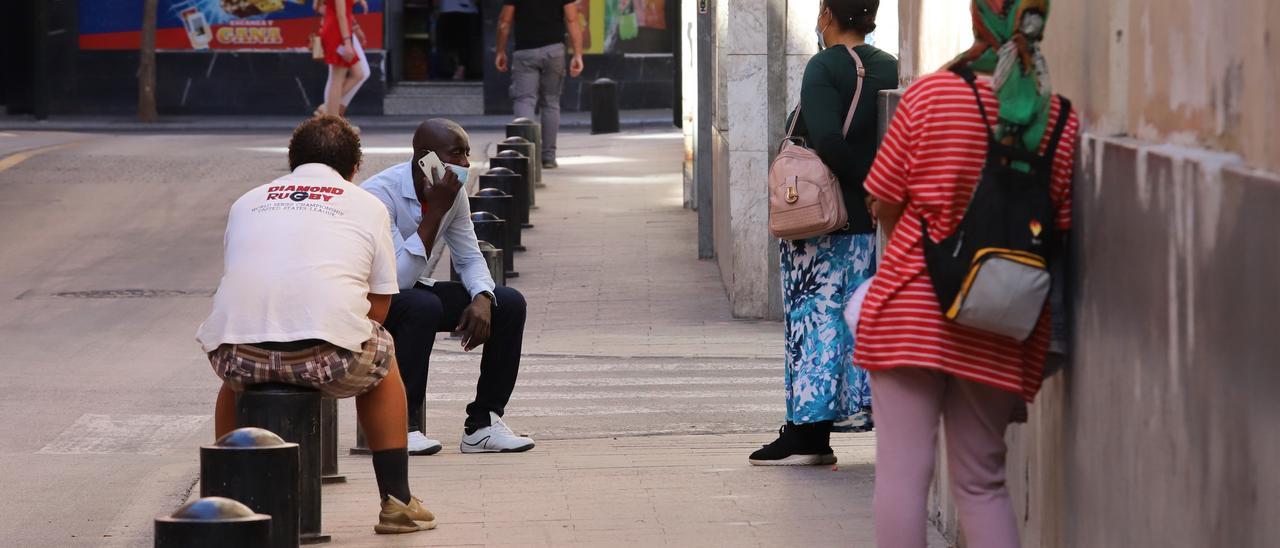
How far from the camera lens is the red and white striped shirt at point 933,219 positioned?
166 inches

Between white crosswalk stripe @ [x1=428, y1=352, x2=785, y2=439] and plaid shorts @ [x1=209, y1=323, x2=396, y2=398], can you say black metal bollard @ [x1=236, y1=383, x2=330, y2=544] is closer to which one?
plaid shorts @ [x1=209, y1=323, x2=396, y2=398]

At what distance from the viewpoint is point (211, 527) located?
409 centimetres

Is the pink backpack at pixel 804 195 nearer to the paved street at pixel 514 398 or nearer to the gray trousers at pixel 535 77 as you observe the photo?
the paved street at pixel 514 398

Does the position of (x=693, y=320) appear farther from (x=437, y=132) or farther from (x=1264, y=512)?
(x=1264, y=512)

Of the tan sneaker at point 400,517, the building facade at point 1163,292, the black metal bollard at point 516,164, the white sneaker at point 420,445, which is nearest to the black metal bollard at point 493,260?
the white sneaker at point 420,445

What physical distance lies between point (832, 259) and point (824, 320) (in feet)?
0.70

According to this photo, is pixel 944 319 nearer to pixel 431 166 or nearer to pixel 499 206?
pixel 431 166

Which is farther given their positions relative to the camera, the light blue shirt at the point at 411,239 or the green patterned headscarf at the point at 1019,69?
the light blue shirt at the point at 411,239

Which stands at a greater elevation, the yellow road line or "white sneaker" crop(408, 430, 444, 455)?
"white sneaker" crop(408, 430, 444, 455)

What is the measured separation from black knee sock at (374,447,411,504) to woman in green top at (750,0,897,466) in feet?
5.02

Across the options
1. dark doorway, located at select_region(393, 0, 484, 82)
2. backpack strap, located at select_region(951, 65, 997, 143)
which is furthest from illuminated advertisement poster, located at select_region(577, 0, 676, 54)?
backpack strap, located at select_region(951, 65, 997, 143)

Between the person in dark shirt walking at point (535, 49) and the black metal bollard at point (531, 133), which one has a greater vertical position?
the person in dark shirt walking at point (535, 49)

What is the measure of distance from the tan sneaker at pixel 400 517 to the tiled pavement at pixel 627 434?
0.11 feet

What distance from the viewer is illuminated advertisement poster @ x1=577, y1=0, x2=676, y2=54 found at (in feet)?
107
